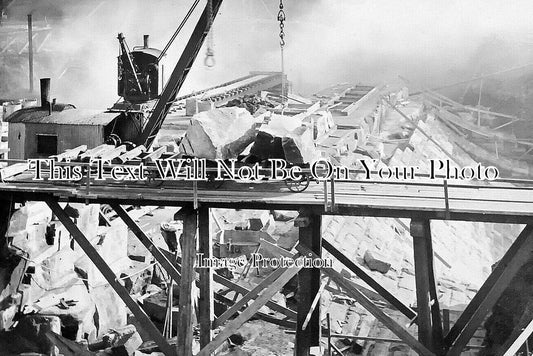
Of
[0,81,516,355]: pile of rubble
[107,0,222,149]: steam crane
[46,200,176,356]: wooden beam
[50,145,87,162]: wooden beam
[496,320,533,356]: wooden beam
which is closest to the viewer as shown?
[496,320,533,356]: wooden beam

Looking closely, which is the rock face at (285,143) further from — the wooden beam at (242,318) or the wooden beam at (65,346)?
the wooden beam at (65,346)

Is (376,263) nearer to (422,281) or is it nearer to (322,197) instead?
(422,281)

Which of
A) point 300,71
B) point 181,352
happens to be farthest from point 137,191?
point 300,71

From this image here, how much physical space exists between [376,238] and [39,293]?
11732 mm

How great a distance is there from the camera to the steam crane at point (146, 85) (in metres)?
15.4

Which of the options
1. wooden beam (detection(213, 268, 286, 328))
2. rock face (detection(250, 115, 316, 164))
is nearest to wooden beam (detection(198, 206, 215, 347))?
wooden beam (detection(213, 268, 286, 328))

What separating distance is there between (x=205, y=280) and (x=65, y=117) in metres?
7.46

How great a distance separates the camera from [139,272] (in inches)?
691

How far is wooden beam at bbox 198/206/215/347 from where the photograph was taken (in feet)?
38.7

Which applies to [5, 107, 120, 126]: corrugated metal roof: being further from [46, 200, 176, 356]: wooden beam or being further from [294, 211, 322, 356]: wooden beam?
[294, 211, 322, 356]: wooden beam

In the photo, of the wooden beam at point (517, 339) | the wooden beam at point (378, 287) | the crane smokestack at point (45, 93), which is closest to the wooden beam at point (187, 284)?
the wooden beam at point (378, 287)

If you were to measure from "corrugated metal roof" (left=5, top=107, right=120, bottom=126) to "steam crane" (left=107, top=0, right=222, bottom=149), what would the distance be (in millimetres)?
363

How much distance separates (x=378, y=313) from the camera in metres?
11.1

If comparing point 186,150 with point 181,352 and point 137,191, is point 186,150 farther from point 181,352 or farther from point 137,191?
point 181,352
